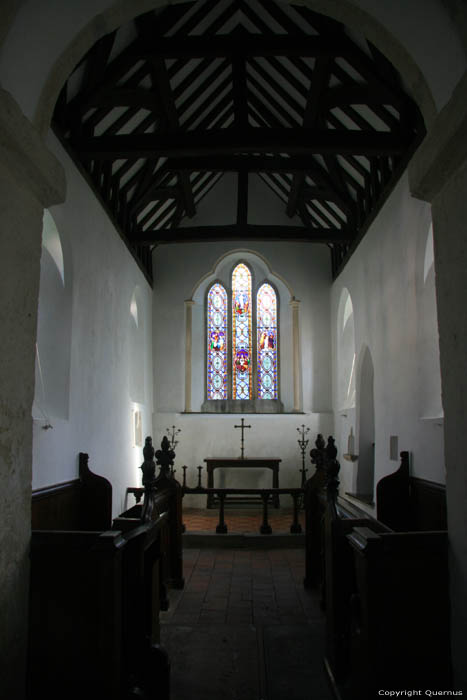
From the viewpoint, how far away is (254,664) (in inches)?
123

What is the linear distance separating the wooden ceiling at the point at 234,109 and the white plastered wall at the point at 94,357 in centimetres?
47

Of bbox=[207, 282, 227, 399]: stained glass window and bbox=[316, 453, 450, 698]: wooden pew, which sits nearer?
bbox=[316, 453, 450, 698]: wooden pew

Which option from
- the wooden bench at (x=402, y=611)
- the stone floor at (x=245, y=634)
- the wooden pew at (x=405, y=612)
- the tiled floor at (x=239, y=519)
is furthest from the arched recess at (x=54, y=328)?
the wooden pew at (x=405, y=612)

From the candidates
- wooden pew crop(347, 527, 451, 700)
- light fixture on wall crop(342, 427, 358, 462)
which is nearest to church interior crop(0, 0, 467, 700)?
wooden pew crop(347, 527, 451, 700)

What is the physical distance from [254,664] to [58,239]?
3.95 m

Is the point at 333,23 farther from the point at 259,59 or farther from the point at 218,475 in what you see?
the point at 218,475

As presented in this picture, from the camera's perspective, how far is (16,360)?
215cm

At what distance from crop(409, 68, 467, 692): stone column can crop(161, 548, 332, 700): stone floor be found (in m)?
1.07

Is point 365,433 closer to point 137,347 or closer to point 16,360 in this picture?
point 137,347

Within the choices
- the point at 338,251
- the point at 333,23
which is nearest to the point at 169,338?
the point at 338,251

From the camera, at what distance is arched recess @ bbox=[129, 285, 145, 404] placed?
332 inches

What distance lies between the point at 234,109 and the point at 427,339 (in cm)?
464

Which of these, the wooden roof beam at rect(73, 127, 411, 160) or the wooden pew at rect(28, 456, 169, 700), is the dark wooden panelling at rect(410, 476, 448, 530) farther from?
the wooden roof beam at rect(73, 127, 411, 160)

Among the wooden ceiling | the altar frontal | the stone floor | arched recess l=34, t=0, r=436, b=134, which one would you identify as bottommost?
the stone floor
